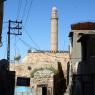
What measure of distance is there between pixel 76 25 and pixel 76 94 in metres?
10.5

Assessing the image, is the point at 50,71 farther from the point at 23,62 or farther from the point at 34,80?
the point at 23,62

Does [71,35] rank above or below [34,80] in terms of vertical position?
above

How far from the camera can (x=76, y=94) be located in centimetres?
3472

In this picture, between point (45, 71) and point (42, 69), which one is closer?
point (45, 71)

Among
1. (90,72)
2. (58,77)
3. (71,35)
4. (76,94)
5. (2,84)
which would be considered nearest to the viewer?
(90,72)

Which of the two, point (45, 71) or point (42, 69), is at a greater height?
point (42, 69)

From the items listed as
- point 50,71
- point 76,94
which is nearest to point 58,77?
point 50,71

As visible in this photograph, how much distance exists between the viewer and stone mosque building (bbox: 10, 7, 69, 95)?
152 feet

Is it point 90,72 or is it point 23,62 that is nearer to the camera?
point 90,72

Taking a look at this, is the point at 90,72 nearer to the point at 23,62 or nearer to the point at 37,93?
the point at 37,93

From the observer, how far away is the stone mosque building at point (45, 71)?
46406mm

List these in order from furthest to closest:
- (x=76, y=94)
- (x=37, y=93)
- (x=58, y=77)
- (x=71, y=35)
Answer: (x=58, y=77), (x=37, y=93), (x=71, y=35), (x=76, y=94)

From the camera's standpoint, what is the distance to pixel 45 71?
47406 millimetres

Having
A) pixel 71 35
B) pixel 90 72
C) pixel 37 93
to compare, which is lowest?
A: pixel 37 93
